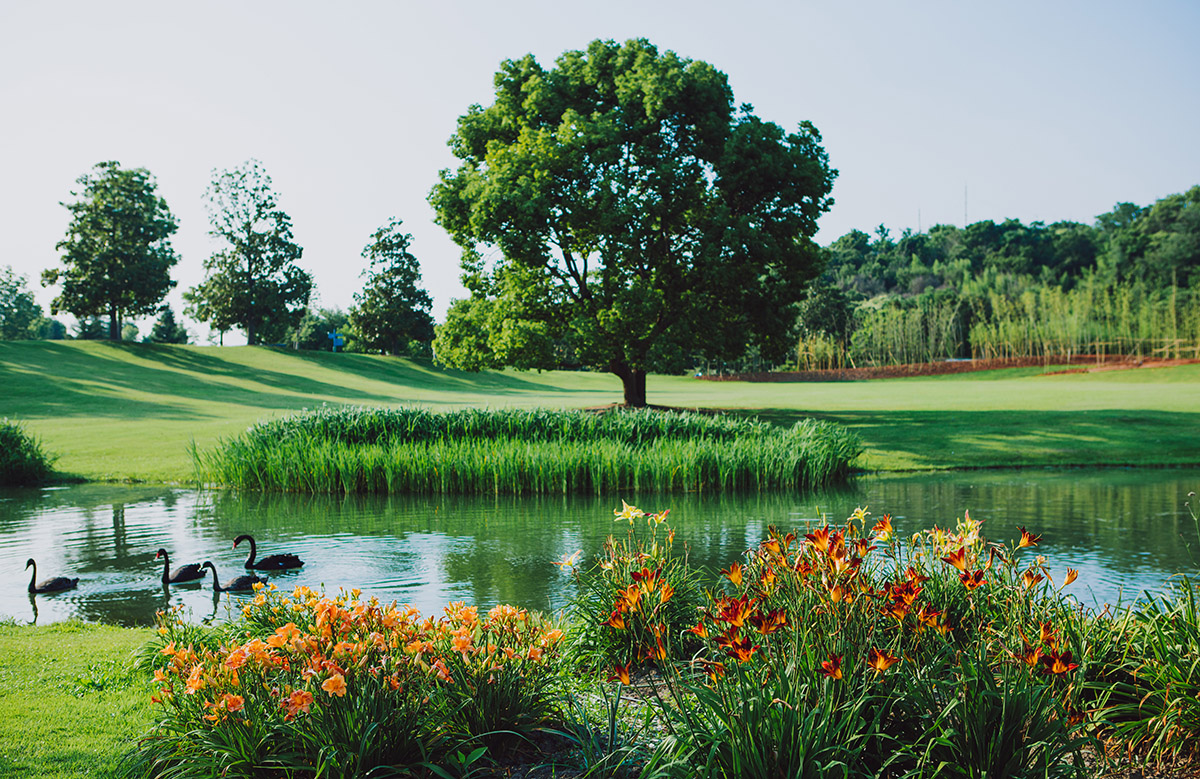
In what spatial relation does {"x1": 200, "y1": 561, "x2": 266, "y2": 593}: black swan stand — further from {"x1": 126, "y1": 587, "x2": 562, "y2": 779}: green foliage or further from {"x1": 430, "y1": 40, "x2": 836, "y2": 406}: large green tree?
{"x1": 430, "y1": 40, "x2": 836, "y2": 406}: large green tree

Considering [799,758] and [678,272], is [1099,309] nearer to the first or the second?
[678,272]

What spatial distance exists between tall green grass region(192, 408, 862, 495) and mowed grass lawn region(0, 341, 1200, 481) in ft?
7.11

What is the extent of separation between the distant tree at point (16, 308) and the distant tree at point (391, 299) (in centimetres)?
3525

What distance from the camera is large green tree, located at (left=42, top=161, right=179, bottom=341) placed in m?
51.1

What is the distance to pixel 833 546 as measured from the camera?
344 centimetres

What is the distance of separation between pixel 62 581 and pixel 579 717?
675 centimetres

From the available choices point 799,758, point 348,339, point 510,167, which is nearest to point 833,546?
point 799,758

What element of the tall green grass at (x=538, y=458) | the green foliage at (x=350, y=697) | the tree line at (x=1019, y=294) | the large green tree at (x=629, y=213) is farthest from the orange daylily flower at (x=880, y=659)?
the tree line at (x=1019, y=294)

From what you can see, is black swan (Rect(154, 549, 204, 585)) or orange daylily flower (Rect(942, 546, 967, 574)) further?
black swan (Rect(154, 549, 204, 585))

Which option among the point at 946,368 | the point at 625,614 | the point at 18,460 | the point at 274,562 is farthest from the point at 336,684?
the point at 946,368

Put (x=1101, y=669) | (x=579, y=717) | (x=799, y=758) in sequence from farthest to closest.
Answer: (x=1101, y=669) < (x=579, y=717) < (x=799, y=758)

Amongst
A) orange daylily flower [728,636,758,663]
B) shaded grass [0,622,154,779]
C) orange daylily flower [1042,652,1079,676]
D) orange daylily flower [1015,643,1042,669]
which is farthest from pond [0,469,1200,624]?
orange daylily flower [728,636,758,663]

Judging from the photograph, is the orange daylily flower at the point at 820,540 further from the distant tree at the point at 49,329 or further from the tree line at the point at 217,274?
the distant tree at the point at 49,329

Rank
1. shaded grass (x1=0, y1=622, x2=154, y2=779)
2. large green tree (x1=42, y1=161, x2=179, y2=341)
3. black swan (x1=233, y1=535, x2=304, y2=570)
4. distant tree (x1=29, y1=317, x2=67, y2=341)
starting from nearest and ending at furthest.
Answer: shaded grass (x1=0, y1=622, x2=154, y2=779)
black swan (x1=233, y1=535, x2=304, y2=570)
large green tree (x1=42, y1=161, x2=179, y2=341)
distant tree (x1=29, y1=317, x2=67, y2=341)
